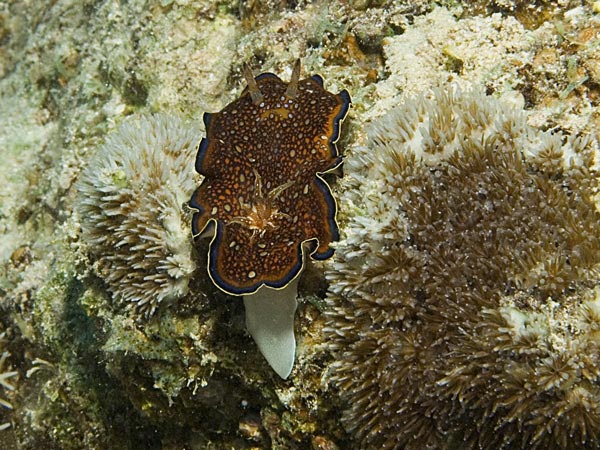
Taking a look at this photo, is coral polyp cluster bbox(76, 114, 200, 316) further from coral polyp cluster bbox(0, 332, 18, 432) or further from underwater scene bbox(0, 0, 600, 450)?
coral polyp cluster bbox(0, 332, 18, 432)

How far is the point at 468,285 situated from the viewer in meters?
2.70

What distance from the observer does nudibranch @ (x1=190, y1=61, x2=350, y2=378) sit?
2945mm

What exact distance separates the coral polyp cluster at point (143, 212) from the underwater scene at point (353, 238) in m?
0.02

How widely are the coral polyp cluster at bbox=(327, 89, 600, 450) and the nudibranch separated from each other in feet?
0.84

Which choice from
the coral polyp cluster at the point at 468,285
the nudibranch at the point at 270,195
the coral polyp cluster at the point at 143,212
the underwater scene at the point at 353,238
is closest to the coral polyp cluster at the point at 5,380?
the underwater scene at the point at 353,238

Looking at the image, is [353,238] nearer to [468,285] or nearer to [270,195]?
[270,195]

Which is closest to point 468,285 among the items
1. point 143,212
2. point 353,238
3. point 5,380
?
point 353,238

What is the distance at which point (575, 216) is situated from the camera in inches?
104

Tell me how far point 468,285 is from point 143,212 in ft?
6.71

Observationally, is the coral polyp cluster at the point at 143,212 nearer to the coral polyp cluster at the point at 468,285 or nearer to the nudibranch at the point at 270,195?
the nudibranch at the point at 270,195

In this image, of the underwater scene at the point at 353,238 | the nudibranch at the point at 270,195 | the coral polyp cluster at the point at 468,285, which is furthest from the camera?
the nudibranch at the point at 270,195

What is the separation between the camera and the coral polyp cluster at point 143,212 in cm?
332

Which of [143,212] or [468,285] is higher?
[143,212]

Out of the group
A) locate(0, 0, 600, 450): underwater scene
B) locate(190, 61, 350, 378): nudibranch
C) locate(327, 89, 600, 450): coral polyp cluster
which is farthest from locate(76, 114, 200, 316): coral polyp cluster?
locate(327, 89, 600, 450): coral polyp cluster
